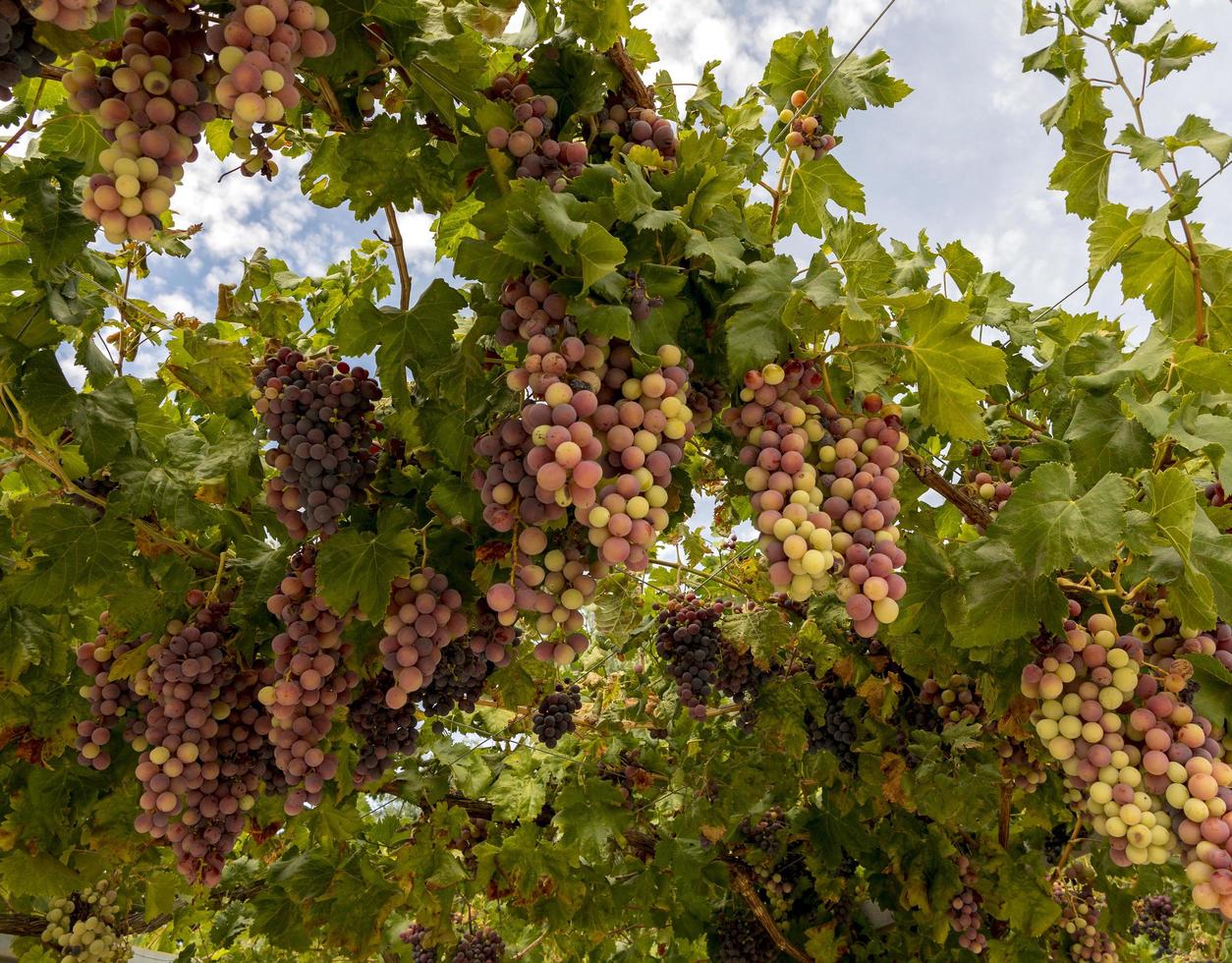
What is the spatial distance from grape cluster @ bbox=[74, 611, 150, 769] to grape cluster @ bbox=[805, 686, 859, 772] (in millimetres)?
2488

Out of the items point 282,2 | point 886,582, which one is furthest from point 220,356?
point 886,582

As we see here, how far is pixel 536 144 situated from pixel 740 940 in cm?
387

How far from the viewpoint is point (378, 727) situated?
242cm

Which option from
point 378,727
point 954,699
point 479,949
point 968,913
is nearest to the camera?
point 378,727

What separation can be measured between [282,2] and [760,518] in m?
1.21

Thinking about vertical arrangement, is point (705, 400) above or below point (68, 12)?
below

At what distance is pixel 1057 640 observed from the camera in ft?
6.20

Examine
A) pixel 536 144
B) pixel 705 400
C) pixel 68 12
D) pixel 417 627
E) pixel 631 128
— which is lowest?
pixel 417 627

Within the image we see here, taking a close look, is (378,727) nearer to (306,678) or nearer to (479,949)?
(306,678)

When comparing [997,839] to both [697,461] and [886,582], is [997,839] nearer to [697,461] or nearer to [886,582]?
[697,461]

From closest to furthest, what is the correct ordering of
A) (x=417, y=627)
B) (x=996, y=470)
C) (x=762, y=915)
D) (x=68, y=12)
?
1. (x=68, y=12)
2. (x=417, y=627)
3. (x=996, y=470)
4. (x=762, y=915)

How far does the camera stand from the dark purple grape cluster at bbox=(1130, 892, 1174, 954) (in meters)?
Answer: 6.07

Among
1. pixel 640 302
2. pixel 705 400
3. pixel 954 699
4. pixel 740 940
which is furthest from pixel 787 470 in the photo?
pixel 740 940

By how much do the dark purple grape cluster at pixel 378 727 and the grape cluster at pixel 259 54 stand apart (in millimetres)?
1617
